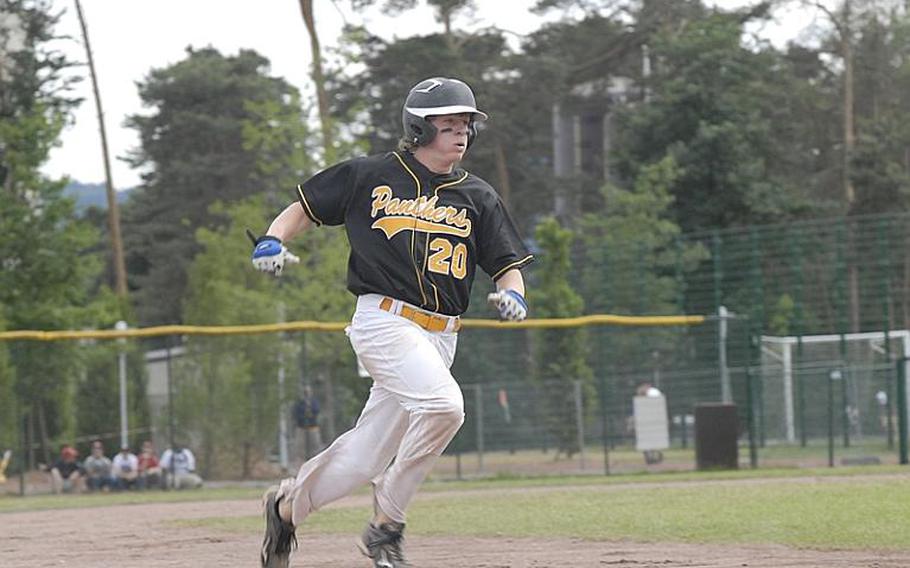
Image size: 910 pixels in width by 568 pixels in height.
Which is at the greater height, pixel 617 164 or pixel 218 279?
pixel 617 164

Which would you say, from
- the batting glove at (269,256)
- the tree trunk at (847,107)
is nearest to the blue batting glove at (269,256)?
the batting glove at (269,256)

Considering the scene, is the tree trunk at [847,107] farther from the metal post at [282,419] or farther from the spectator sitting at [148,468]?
the spectator sitting at [148,468]

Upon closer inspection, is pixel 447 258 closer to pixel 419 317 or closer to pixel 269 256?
pixel 419 317

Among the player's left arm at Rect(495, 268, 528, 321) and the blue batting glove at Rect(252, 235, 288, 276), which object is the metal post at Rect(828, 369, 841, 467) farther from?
the blue batting glove at Rect(252, 235, 288, 276)

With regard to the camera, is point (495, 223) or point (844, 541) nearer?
point (495, 223)

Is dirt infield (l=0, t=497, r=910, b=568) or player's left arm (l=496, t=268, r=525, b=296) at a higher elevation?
player's left arm (l=496, t=268, r=525, b=296)

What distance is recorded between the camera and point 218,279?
113ft

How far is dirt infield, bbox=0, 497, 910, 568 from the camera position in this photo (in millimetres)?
8539

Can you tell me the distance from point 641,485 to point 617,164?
32.8 m

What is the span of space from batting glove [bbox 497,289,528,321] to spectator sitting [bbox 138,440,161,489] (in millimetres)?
14496

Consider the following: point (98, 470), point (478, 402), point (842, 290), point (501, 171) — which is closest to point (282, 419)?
point (98, 470)

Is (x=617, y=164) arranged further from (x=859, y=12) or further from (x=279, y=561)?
(x=279, y=561)

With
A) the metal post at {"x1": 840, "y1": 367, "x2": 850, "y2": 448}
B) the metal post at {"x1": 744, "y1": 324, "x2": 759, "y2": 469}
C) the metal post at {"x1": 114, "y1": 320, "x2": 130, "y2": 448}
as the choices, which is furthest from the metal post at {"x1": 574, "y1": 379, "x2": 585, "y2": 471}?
the metal post at {"x1": 114, "y1": 320, "x2": 130, "y2": 448}

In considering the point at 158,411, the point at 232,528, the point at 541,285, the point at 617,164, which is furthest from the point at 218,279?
the point at 232,528
